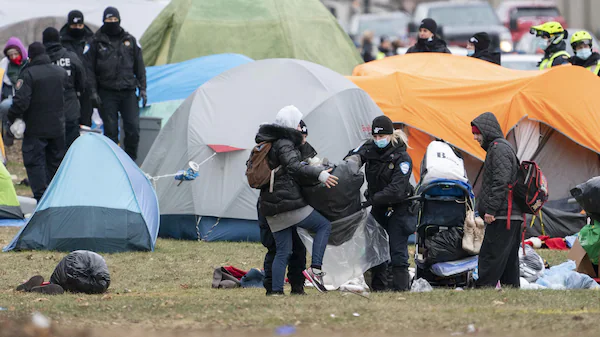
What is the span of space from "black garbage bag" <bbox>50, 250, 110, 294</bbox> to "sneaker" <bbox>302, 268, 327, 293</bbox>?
Result: 199 cm

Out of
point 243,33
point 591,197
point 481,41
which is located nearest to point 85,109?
point 243,33

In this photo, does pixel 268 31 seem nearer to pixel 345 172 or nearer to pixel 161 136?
pixel 161 136

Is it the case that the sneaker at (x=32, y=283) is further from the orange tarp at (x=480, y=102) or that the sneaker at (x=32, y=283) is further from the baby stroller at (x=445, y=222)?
the orange tarp at (x=480, y=102)

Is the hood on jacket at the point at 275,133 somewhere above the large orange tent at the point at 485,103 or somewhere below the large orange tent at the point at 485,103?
above

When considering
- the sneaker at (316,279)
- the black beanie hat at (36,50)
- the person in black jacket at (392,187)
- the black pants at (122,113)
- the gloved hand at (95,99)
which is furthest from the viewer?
the black pants at (122,113)

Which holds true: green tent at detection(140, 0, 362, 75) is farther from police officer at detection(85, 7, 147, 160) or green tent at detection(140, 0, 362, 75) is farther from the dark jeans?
the dark jeans

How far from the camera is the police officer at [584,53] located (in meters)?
15.9

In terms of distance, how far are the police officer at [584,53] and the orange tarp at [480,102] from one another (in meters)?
1.26

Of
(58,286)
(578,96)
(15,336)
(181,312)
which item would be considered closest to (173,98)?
(578,96)

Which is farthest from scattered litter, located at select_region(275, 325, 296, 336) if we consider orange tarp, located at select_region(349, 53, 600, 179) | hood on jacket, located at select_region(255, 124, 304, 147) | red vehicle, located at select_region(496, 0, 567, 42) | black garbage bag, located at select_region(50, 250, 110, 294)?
red vehicle, located at select_region(496, 0, 567, 42)

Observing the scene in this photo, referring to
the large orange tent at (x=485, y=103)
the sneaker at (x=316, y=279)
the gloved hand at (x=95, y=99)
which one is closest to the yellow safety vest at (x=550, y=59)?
the large orange tent at (x=485, y=103)

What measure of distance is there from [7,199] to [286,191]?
624 cm

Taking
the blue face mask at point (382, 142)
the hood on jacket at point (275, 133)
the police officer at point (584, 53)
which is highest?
the hood on jacket at point (275, 133)

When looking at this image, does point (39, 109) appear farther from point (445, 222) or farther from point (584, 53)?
point (584, 53)
